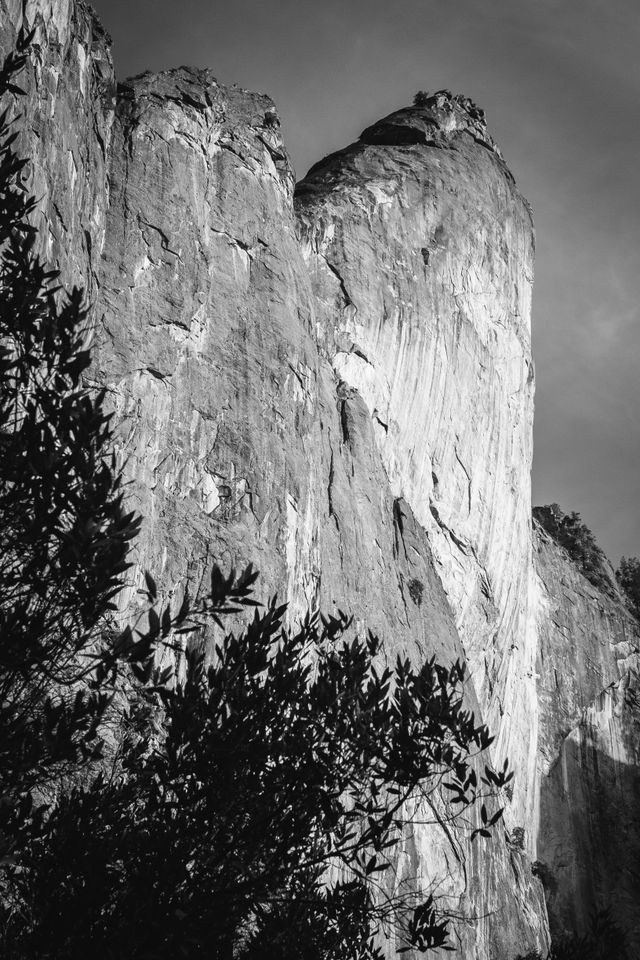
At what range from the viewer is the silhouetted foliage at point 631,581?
64.0 m

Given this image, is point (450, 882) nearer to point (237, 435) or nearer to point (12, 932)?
point (237, 435)

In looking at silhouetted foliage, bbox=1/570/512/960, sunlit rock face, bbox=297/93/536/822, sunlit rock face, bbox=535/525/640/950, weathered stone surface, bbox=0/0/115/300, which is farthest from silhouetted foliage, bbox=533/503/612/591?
silhouetted foliage, bbox=1/570/512/960

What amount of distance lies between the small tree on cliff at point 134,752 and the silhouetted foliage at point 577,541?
50798 mm

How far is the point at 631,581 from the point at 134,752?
66.9 metres

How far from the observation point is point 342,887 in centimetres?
766

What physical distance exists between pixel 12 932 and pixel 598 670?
47.3 m

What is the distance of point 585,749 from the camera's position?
1777 inches

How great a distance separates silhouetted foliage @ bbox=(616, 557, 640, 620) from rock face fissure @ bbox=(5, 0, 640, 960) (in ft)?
49.4

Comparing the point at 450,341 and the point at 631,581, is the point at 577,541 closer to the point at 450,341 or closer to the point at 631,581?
the point at 631,581

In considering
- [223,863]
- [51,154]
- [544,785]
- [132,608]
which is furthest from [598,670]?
[223,863]

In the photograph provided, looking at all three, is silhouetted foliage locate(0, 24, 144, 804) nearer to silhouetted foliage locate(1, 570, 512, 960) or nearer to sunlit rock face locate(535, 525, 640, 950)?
silhouetted foliage locate(1, 570, 512, 960)

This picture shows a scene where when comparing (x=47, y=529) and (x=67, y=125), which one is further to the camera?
(x=67, y=125)

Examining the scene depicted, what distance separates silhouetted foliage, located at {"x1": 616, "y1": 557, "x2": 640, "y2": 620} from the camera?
6402 cm

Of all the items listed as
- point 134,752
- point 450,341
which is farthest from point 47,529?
point 450,341
